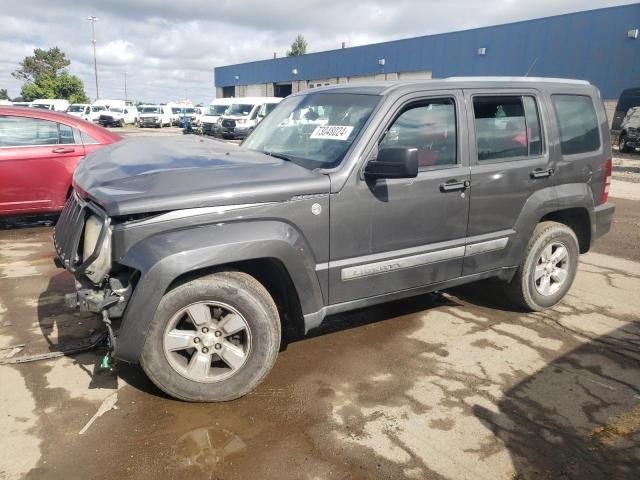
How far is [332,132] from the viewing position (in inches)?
136

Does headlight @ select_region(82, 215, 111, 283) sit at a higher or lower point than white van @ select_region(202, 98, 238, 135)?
lower

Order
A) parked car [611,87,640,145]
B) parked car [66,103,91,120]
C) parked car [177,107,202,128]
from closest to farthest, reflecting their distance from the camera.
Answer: parked car [611,87,640,145], parked car [66,103,91,120], parked car [177,107,202,128]

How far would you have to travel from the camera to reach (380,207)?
3.27 meters

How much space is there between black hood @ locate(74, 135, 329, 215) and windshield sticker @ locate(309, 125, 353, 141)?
37 cm

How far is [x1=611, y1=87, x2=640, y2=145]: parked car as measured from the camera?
20.5 metres

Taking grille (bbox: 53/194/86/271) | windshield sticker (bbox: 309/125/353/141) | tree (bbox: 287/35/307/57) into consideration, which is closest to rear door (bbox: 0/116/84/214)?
grille (bbox: 53/194/86/271)

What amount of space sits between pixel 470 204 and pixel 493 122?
0.70 m

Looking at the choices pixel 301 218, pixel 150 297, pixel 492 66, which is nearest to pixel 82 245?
pixel 150 297

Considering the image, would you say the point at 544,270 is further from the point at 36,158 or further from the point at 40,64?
the point at 40,64

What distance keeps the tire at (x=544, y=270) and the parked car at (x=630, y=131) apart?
19192mm

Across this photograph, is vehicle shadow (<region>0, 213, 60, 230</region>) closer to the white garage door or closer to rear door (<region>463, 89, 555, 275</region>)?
rear door (<region>463, 89, 555, 275</region>)

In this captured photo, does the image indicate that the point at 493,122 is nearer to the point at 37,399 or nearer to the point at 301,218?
the point at 301,218

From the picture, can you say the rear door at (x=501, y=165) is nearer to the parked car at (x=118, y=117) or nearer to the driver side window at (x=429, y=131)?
the driver side window at (x=429, y=131)

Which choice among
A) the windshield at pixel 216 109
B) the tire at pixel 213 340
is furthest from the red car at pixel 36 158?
the windshield at pixel 216 109
